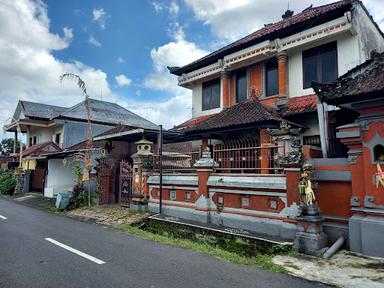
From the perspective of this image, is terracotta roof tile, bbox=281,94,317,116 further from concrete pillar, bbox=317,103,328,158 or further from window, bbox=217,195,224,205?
window, bbox=217,195,224,205

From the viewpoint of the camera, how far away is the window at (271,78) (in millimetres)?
12990

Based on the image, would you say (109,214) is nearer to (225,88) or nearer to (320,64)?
(225,88)

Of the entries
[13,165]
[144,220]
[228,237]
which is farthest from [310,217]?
[13,165]

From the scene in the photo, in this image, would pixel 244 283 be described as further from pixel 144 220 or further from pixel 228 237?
pixel 144 220

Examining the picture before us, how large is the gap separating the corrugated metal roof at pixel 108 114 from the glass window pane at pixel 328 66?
14414 mm

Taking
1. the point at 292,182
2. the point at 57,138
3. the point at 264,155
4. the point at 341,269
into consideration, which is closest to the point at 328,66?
the point at 264,155

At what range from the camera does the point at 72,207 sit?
14320mm

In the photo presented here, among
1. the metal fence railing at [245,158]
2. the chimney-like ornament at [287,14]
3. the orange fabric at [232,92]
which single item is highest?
the chimney-like ornament at [287,14]

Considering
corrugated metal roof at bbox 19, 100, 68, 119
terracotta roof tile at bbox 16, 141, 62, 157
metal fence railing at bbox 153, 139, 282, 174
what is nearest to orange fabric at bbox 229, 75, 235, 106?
metal fence railing at bbox 153, 139, 282, 174

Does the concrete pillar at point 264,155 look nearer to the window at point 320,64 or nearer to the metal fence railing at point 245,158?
the metal fence railing at point 245,158

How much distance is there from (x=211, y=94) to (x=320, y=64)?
5.77 m

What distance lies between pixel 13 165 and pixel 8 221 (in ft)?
70.4

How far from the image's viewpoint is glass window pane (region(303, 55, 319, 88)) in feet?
38.9

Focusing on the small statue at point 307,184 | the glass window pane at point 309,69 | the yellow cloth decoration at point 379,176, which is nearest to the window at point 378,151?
the yellow cloth decoration at point 379,176
